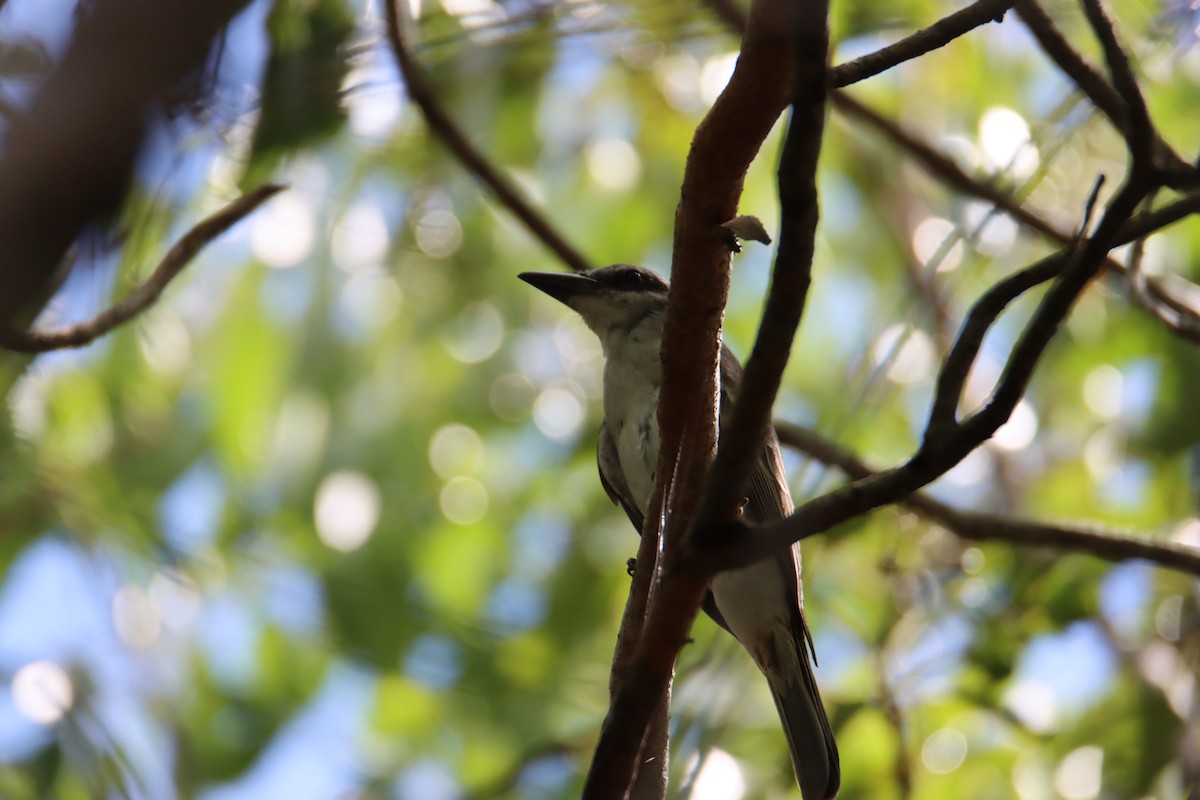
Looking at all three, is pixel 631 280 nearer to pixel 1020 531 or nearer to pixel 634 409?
pixel 634 409

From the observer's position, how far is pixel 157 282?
9.60 ft

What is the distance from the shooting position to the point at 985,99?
20.6ft

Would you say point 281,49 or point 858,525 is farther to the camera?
point 858,525

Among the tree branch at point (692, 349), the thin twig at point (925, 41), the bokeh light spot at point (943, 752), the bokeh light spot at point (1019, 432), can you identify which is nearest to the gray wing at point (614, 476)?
the bokeh light spot at point (943, 752)

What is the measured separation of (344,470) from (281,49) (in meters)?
2.58

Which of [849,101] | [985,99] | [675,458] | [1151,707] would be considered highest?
[675,458]

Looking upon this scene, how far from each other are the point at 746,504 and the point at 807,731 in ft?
2.41

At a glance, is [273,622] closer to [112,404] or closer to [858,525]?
[112,404]

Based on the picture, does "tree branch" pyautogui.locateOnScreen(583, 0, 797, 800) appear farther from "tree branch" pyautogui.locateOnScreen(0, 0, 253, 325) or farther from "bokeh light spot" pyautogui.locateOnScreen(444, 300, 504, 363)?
"bokeh light spot" pyautogui.locateOnScreen(444, 300, 504, 363)

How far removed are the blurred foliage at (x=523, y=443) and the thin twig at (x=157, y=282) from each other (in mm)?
160

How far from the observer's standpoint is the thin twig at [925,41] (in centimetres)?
213

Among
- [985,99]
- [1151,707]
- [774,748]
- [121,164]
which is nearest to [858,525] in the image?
[774,748]

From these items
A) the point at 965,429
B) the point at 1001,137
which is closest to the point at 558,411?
the point at 1001,137

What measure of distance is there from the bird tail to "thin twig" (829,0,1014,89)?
215 cm
